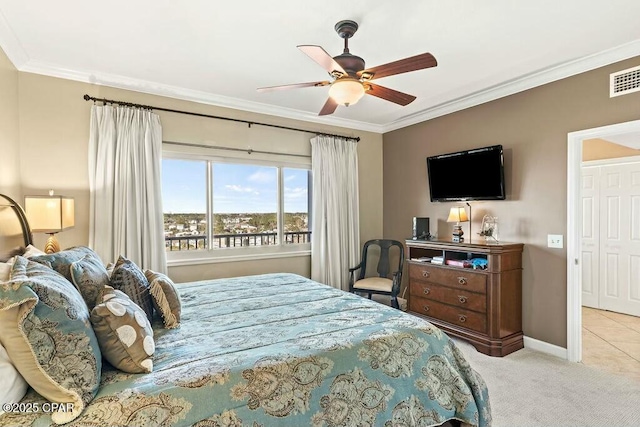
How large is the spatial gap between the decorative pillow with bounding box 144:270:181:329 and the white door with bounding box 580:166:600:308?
17.8ft

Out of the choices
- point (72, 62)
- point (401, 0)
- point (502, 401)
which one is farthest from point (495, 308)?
point (72, 62)

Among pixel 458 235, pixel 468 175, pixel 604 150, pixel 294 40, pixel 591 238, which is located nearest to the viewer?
pixel 294 40

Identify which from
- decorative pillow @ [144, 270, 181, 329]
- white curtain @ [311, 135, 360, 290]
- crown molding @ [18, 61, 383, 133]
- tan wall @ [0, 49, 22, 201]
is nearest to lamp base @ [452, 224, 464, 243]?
white curtain @ [311, 135, 360, 290]

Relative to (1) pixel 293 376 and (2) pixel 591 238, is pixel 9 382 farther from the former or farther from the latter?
(2) pixel 591 238

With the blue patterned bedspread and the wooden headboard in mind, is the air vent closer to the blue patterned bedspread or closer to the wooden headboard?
the blue patterned bedspread

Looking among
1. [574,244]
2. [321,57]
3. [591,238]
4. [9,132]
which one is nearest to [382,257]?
[574,244]

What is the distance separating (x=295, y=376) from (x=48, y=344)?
0.93 metres

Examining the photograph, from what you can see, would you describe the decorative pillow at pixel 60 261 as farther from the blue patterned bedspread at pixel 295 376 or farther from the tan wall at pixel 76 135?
the tan wall at pixel 76 135

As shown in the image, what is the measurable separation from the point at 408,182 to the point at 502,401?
9.97 ft

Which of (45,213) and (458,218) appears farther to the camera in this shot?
(458,218)

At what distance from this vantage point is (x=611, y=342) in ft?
11.5

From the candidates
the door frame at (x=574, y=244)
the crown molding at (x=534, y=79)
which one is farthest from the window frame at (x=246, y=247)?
the door frame at (x=574, y=244)

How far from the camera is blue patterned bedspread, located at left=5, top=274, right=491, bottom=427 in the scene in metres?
1.21

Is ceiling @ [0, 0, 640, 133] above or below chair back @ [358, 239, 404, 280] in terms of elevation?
above
